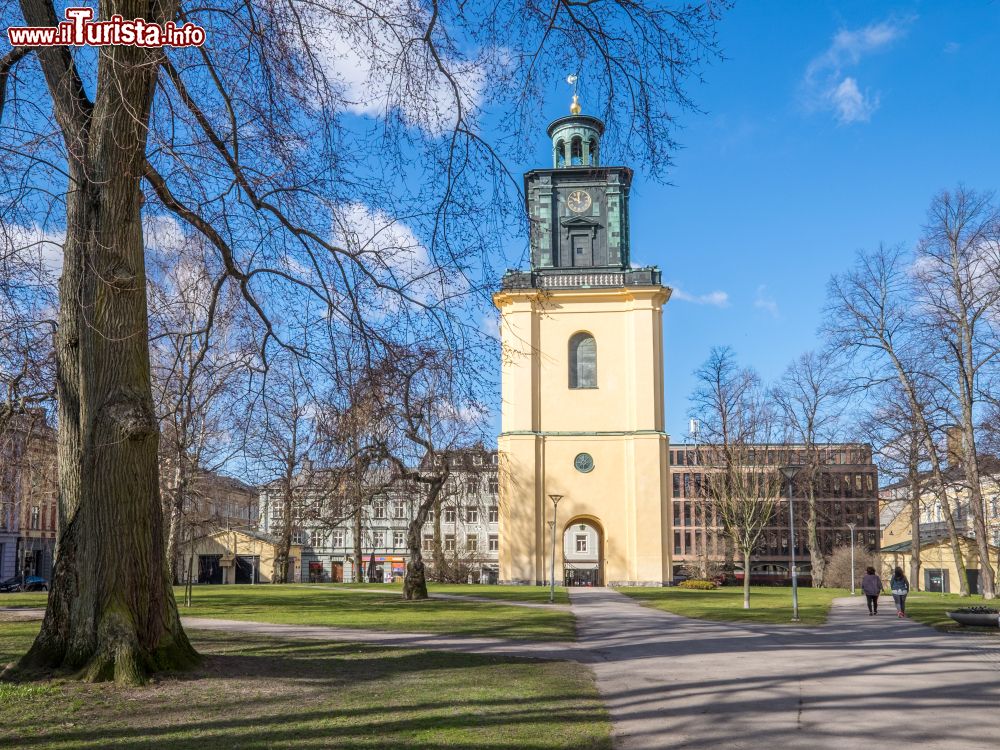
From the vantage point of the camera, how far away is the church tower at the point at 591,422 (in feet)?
141

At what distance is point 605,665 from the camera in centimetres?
1258

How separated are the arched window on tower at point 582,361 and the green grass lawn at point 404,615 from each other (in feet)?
59.1

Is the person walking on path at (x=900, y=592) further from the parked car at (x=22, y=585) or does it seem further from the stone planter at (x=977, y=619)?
the parked car at (x=22, y=585)

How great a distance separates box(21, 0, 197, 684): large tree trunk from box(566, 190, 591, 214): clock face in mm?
38030

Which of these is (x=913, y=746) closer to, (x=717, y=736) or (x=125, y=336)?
(x=717, y=736)

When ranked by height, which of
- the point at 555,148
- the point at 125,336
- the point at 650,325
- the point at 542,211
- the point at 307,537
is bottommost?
the point at 307,537

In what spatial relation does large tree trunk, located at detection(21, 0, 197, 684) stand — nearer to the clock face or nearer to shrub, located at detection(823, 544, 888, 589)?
the clock face

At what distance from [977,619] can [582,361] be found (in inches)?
1092

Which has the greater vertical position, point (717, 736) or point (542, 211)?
point (542, 211)

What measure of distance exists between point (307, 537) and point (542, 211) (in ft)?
179

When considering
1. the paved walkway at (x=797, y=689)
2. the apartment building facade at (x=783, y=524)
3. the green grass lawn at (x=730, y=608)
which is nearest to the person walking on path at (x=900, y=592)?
the green grass lawn at (x=730, y=608)

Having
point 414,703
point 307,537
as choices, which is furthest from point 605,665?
point 307,537

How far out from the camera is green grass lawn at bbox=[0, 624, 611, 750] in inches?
287

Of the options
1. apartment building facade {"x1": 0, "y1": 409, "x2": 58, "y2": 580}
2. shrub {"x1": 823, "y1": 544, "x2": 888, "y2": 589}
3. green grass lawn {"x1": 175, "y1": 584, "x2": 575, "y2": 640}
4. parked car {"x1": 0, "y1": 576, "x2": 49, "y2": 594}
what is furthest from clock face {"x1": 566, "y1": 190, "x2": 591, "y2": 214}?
parked car {"x1": 0, "y1": 576, "x2": 49, "y2": 594}
